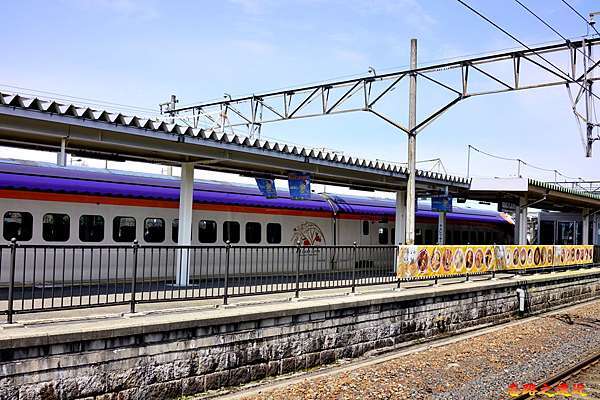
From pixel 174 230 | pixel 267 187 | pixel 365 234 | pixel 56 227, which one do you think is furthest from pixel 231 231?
pixel 365 234

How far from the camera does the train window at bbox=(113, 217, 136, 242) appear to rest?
1574 cm

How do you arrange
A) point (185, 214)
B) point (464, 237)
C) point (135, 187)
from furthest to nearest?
1. point (464, 237)
2. point (135, 187)
3. point (185, 214)

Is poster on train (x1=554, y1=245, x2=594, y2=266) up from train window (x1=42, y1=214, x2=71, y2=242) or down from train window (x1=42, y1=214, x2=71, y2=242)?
down

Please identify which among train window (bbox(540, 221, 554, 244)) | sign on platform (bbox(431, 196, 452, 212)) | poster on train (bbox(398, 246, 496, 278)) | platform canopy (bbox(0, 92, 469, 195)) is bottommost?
poster on train (bbox(398, 246, 496, 278))

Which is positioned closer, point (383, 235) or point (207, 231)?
point (207, 231)

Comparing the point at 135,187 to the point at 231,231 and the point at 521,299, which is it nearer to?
the point at 231,231

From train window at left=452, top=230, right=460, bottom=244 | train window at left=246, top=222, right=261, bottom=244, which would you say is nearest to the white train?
train window at left=246, top=222, right=261, bottom=244

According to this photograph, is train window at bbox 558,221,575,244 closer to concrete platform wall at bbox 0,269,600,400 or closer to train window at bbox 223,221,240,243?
concrete platform wall at bbox 0,269,600,400

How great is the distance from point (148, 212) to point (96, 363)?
8.71 metres

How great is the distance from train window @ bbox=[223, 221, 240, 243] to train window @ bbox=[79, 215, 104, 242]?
4.18 meters

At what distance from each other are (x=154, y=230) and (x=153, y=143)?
380 cm

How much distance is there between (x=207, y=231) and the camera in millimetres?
18000

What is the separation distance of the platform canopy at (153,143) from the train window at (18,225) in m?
1.64

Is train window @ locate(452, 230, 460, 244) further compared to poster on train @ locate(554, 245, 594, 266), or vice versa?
train window @ locate(452, 230, 460, 244)
